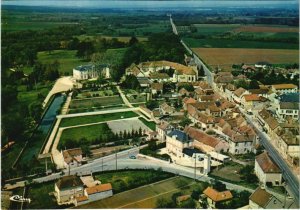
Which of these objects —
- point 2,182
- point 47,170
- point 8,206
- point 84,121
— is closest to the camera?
point 8,206

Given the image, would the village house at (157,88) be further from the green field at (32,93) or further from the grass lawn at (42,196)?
the grass lawn at (42,196)

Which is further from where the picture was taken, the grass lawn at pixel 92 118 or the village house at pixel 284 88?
the village house at pixel 284 88

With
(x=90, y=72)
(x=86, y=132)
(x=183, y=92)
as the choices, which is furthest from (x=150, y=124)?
(x=90, y=72)

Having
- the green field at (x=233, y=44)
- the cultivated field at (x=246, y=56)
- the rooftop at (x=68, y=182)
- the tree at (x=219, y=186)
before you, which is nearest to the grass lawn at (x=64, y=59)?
the cultivated field at (x=246, y=56)

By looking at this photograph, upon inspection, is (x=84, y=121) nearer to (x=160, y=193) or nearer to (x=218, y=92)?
(x=160, y=193)

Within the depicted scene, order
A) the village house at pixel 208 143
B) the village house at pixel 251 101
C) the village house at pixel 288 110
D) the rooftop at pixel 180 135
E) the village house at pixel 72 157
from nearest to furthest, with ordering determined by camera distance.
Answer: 1. the village house at pixel 72 157
2. the rooftop at pixel 180 135
3. the village house at pixel 208 143
4. the village house at pixel 288 110
5. the village house at pixel 251 101

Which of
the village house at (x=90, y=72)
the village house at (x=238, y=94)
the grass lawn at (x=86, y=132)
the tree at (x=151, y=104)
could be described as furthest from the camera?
the village house at (x=90, y=72)

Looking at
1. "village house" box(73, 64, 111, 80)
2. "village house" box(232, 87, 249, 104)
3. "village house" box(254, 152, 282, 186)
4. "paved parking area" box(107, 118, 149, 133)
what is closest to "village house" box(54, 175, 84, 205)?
"paved parking area" box(107, 118, 149, 133)

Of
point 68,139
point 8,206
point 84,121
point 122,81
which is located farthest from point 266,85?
point 8,206
